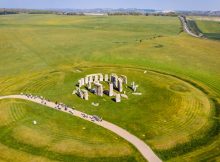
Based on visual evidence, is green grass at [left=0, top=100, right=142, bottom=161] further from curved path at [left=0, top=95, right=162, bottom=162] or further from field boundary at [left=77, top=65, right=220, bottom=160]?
field boundary at [left=77, top=65, right=220, bottom=160]

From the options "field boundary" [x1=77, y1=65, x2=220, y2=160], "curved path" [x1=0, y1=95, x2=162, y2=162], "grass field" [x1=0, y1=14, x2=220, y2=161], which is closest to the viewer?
"curved path" [x1=0, y1=95, x2=162, y2=162]

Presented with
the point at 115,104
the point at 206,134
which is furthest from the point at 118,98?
the point at 206,134

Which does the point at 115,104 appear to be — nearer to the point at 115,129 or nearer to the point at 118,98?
the point at 118,98

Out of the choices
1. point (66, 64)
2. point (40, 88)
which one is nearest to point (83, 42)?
point (66, 64)

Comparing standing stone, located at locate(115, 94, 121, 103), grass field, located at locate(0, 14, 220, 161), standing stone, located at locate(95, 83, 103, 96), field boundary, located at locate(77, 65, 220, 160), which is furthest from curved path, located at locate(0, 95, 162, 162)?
standing stone, located at locate(95, 83, 103, 96)

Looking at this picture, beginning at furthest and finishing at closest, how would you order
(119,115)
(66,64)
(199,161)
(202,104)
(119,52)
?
1. (119,52)
2. (66,64)
3. (202,104)
4. (119,115)
5. (199,161)

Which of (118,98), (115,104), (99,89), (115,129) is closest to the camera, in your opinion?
(115,129)

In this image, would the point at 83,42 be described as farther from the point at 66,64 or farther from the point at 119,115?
the point at 119,115

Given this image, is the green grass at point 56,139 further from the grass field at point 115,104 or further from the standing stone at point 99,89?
the standing stone at point 99,89
